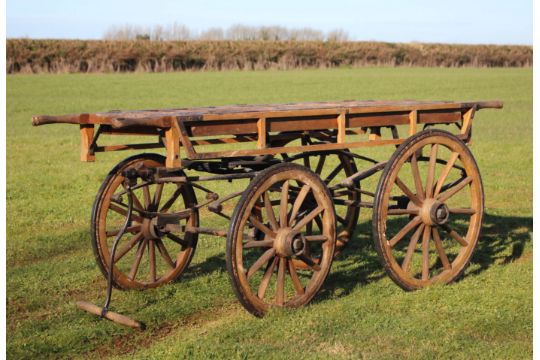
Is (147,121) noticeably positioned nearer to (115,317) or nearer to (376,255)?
(115,317)

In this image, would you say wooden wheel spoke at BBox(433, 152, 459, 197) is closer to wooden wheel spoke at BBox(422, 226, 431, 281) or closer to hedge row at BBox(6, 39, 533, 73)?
wooden wheel spoke at BBox(422, 226, 431, 281)

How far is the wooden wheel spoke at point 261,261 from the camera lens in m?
6.17

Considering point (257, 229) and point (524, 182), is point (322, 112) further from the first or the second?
point (524, 182)

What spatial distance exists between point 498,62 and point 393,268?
224 feet

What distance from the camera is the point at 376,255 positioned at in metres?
8.52

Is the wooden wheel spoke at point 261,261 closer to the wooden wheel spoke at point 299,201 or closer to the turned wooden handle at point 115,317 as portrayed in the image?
the wooden wheel spoke at point 299,201

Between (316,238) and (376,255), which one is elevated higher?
(316,238)

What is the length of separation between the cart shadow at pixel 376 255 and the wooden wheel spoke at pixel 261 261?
79cm

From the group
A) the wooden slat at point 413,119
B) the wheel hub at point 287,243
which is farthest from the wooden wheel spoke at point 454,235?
the wheel hub at point 287,243

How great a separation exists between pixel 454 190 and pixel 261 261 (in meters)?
2.07

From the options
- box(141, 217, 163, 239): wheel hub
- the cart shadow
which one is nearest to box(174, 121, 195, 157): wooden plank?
box(141, 217, 163, 239): wheel hub

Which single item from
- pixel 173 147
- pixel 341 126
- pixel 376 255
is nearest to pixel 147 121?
pixel 173 147

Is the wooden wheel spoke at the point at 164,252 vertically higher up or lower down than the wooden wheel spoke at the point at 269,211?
lower down
